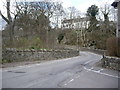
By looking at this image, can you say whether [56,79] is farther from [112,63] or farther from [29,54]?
[29,54]

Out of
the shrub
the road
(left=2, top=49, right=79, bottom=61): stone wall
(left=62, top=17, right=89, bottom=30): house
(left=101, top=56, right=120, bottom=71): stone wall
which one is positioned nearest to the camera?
the road

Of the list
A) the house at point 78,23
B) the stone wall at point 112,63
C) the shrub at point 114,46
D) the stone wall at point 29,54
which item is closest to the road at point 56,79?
the stone wall at point 112,63

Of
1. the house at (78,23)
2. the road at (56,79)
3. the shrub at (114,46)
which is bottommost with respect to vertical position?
the road at (56,79)

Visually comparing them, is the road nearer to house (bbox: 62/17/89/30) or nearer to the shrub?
the shrub

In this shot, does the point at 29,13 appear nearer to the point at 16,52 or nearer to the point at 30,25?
the point at 30,25

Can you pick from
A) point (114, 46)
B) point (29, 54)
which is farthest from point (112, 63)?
point (29, 54)

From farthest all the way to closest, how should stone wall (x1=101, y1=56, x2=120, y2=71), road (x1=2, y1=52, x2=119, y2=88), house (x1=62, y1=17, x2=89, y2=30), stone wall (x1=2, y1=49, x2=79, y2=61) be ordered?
house (x1=62, y1=17, x2=89, y2=30), stone wall (x1=2, y1=49, x2=79, y2=61), stone wall (x1=101, y1=56, x2=120, y2=71), road (x1=2, y1=52, x2=119, y2=88)

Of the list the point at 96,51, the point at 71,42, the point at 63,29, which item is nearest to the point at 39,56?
the point at 96,51

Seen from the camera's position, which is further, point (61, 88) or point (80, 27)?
point (80, 27)

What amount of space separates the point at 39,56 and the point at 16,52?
282 inches

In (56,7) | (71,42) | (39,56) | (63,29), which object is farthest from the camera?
(71,42)

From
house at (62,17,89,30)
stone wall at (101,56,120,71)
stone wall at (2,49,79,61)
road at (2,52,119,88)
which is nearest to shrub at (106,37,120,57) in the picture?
stone wall at (101,56,120,71)

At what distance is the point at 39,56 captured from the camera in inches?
1415

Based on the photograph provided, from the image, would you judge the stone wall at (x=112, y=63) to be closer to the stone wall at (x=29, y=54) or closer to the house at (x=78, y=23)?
the stone wall at (x=29, y=54)
